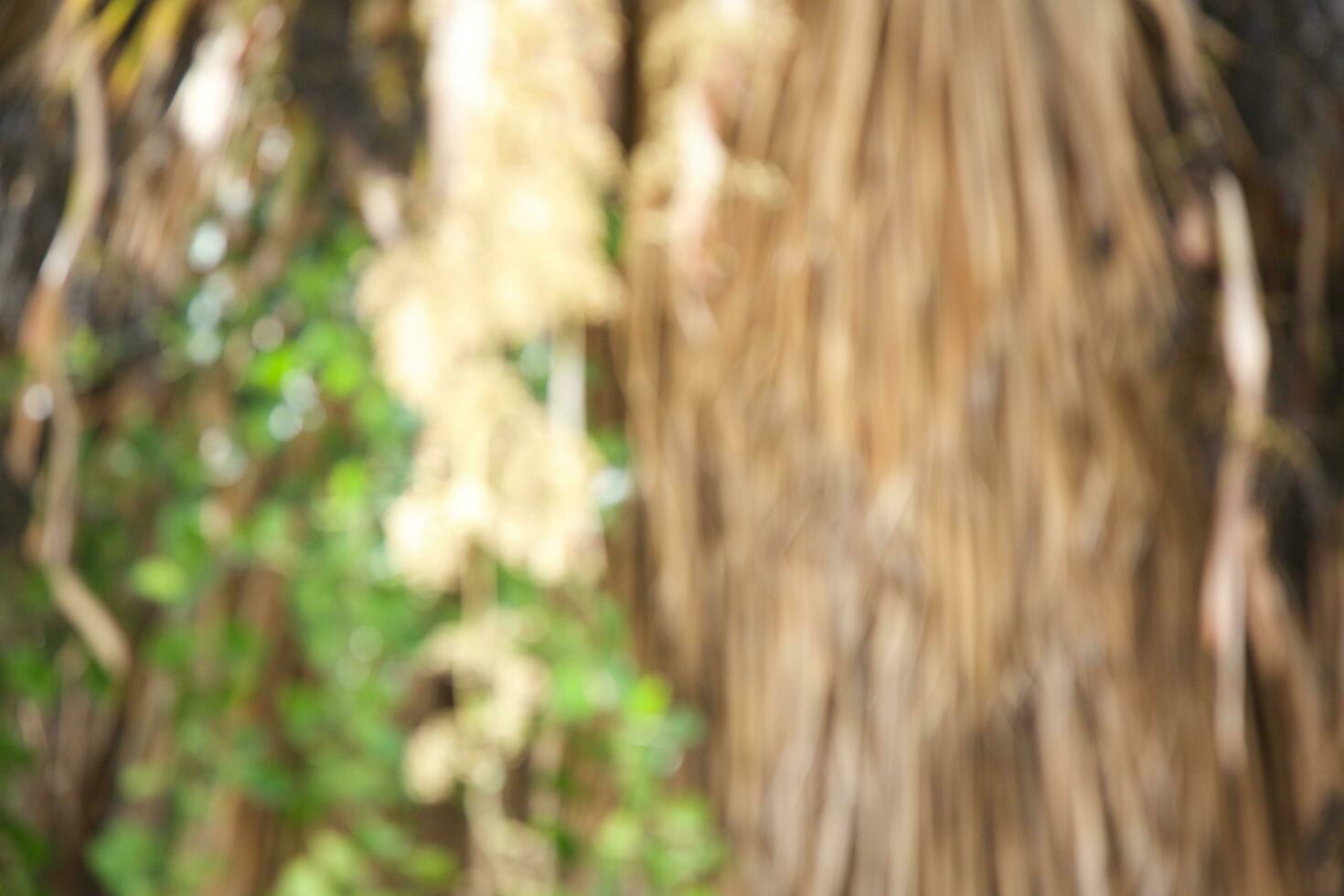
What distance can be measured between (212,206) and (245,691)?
328mm

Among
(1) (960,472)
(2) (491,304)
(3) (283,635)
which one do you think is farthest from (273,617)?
(1) (960,472)

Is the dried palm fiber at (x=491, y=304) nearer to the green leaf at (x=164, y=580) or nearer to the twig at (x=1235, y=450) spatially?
the green leaf at (x=164, y=580)

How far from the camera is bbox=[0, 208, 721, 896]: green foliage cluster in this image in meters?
0.72

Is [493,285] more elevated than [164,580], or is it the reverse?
[493,285]

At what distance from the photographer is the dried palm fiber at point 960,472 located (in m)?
0.83

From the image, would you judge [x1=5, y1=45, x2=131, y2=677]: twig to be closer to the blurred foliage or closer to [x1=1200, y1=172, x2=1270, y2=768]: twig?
the blurred foliage

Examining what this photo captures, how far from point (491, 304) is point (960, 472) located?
367 mm

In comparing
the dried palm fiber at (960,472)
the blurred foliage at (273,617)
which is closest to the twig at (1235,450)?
the dried palm fiber at (960,472)

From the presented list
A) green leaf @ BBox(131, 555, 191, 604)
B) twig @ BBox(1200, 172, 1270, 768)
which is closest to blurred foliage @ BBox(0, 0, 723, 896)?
green leaf @ BBox(131, 555, 191, 604)

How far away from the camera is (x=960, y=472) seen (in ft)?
2.75

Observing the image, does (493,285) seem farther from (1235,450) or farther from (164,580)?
(1235,450)

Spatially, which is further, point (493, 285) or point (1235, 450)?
point (1235, 450)

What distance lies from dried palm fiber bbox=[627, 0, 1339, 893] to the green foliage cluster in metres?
0.11

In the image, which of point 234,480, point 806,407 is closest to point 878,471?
point 806,407
